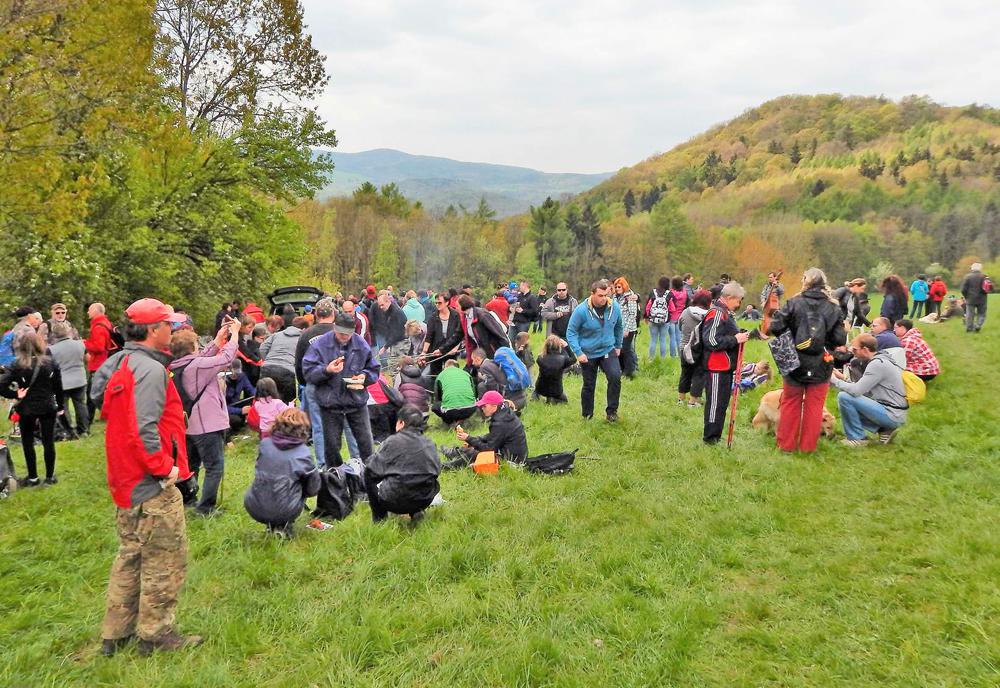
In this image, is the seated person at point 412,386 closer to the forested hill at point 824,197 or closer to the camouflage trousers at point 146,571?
the camouflage trousers at point 146,571

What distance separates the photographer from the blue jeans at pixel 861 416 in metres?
7.19

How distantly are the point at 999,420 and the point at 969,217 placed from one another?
95.7 metres

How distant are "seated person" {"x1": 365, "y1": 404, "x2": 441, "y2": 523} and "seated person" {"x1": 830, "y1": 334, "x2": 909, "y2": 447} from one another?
5113 millimetres

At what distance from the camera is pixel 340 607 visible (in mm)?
4039

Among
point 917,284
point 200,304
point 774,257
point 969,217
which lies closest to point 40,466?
point 200,304

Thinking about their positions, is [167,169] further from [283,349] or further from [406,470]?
[406,470]

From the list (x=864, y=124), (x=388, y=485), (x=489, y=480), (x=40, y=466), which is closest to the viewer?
(x=388, y=485)

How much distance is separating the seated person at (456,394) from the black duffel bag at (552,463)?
7.25 feet

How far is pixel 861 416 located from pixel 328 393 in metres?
6.26

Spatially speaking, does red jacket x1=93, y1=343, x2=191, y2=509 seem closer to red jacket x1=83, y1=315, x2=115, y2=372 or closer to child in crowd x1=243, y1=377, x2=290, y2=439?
child in crowd x1=243, y1=377, x2=290, y2=439

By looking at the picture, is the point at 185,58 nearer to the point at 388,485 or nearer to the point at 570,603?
the point at 388,485

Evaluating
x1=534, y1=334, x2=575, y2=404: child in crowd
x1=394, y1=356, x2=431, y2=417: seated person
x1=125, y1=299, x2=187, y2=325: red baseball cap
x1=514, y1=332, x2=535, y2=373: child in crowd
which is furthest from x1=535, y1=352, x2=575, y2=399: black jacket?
x1=125, y1=299, x2=187, y2=325: red baseball cap

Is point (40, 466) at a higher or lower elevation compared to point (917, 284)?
lower

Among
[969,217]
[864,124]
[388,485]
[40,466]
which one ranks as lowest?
[40,466]
